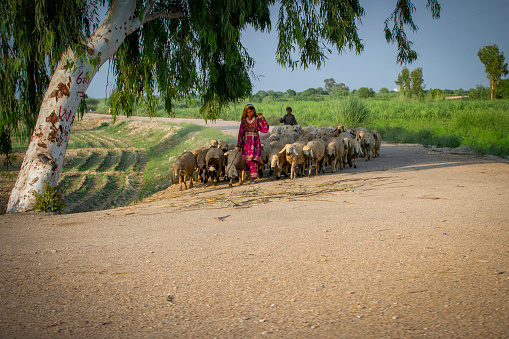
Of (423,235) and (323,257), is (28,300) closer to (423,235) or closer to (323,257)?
(323,257)

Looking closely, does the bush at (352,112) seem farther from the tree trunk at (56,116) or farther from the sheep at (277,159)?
the tree trunk at (56,116)

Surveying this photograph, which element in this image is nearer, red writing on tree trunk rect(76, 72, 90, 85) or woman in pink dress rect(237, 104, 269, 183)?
red writing on tree trunk rect(76, 72, 90, 85)

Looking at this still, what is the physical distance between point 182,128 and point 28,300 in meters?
29.2

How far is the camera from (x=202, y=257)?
16.0 feet

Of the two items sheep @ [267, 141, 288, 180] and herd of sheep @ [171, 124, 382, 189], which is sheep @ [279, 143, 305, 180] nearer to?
herd of sheep @ [171, 124, 382, 189]

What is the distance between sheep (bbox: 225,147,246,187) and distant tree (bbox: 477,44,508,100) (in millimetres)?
47122

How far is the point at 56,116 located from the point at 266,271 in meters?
6.65

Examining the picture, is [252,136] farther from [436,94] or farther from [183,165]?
[436,94]

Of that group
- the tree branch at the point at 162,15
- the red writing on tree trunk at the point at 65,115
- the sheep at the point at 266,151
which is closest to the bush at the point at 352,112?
the sheep at the point at 266,151

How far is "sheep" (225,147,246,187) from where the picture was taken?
1196cm

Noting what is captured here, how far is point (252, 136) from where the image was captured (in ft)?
38.6

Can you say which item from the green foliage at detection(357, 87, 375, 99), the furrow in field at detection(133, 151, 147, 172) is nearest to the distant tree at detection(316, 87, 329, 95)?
the green foliage at detection(357, 87, 375, 99)

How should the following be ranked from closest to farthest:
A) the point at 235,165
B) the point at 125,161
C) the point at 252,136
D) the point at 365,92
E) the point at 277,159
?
1. the point at 252,136
2. the point at 235,165
3. the point at 277,159
4. the point at 125,161
5. the point at 365,92

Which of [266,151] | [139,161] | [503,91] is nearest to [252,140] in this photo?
[266,151]
